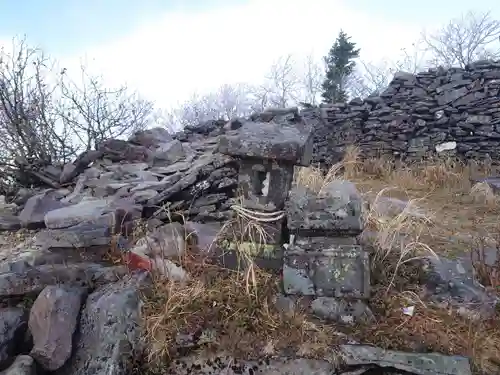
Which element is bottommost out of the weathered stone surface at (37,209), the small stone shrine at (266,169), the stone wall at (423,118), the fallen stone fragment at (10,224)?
the fallen stone fragment at (10,224)

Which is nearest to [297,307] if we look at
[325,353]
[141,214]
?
[325,353]

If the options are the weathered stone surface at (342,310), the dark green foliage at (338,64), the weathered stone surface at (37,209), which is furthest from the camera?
the dark green foliage at (338,64)

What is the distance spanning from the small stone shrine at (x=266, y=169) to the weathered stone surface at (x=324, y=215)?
0.12m

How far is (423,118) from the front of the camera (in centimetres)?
834

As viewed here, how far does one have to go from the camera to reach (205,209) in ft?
11.1

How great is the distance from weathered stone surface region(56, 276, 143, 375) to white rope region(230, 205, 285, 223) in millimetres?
749

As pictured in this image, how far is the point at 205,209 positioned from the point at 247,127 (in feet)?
2.99

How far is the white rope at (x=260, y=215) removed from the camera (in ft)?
8.51

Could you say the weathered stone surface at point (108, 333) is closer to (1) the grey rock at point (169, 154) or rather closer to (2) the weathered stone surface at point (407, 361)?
(2) the weathered stone surface at point (407, 361)

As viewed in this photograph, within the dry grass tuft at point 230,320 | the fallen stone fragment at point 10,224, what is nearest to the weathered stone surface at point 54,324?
the dry grass tuft at point 230,320

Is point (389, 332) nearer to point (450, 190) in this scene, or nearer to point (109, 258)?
point (109, 258)

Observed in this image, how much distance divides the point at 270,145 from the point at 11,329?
173cm

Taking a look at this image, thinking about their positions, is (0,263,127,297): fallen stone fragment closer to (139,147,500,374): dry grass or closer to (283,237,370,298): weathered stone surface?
(139,147,500,374): dry grass

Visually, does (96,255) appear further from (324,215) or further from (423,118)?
(423,118)
